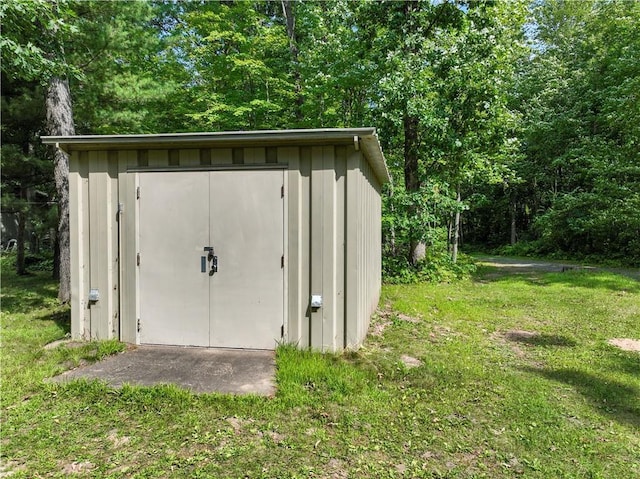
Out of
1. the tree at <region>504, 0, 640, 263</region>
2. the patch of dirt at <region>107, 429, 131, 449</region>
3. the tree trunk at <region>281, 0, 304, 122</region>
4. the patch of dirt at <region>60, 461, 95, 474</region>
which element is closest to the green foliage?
the tree at <region>504, 0, 640, 263</region>

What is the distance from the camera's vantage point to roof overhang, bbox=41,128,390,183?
3598mm

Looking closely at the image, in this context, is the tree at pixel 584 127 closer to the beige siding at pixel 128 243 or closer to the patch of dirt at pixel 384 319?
the patch of dirt at pixel 384 319

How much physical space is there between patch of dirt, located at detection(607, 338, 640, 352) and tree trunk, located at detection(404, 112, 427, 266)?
4.29m

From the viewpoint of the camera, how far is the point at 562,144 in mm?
15273

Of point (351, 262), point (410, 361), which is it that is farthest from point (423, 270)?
point (351, 262)

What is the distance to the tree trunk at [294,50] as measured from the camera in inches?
459

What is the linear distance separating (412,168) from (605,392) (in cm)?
648

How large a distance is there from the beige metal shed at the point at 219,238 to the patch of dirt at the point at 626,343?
3.12 metres

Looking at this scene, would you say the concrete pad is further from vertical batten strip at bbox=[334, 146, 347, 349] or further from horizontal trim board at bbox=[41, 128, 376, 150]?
horizontal trim board at bbox=[41, 128, 376, 150]

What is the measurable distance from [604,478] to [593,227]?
1320 cm

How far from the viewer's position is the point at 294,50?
1255 cm

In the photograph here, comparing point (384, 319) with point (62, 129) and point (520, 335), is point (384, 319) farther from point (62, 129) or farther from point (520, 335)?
point (62, 129)

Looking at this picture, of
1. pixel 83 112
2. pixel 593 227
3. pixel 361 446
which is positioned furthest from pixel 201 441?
pixel 593 227

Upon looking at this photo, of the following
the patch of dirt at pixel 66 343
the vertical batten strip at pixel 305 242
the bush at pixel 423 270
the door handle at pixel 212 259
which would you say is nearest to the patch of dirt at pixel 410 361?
the vertical batten strip at pixel 305 242
